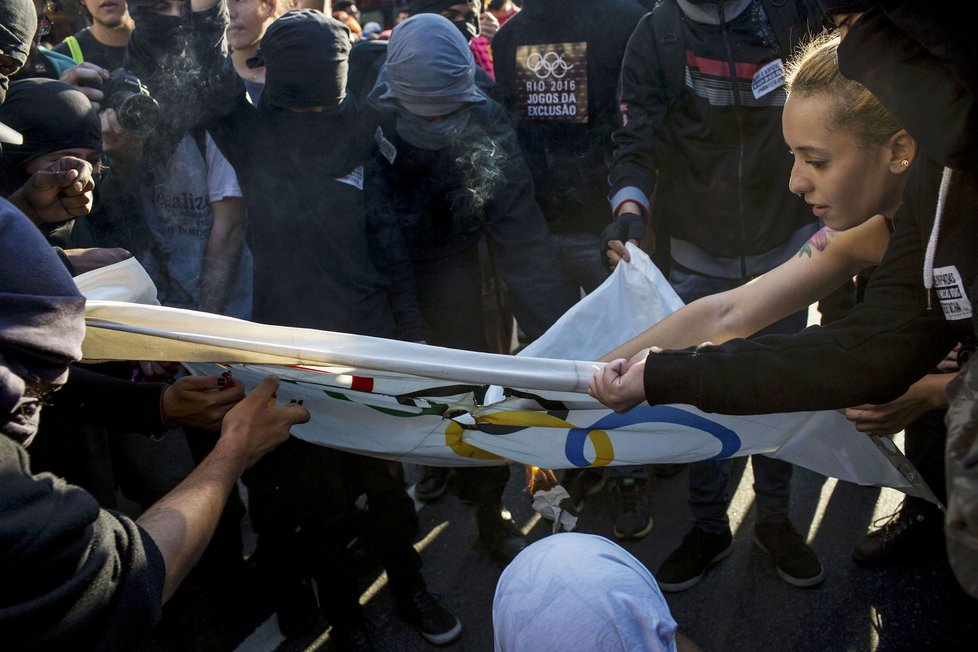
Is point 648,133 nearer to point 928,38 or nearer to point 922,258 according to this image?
point 922,258

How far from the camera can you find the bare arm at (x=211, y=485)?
1.54 meters

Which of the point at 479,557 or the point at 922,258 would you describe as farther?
the point at 479,557

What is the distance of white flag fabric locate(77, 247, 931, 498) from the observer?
201cm

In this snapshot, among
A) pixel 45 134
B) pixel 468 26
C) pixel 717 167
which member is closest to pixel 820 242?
pixel 717 167

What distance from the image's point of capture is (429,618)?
115 inches

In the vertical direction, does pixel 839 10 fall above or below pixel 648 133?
above

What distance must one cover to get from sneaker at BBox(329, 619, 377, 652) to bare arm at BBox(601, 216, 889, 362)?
139 centimetres

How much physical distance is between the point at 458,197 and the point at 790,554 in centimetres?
198

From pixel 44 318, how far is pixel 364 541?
7.62ft

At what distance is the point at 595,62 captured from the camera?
12.5 ft

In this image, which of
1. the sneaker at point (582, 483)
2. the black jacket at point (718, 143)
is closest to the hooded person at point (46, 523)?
the black jacket at point (718, 143)

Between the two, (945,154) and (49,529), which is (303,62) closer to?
(49,529)

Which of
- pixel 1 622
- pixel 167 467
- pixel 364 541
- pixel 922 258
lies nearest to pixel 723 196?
pixel 922 258

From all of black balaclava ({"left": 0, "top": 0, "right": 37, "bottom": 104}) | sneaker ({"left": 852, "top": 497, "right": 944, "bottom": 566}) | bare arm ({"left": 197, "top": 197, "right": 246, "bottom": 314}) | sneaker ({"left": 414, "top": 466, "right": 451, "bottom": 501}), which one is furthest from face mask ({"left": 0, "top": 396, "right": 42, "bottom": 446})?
sneaker ({"left": 852, "top": 497, "right": 944, "bottom": 566})
